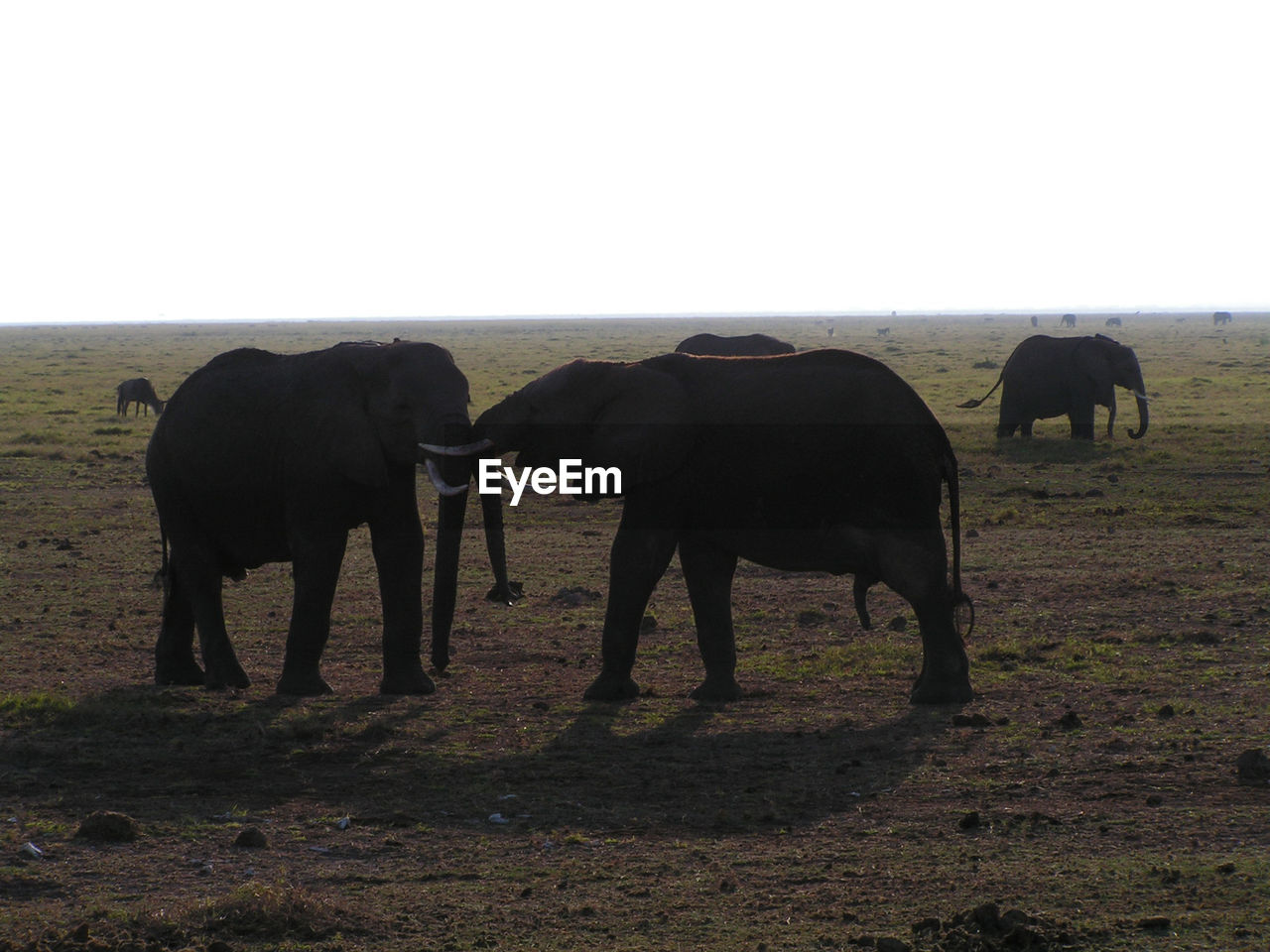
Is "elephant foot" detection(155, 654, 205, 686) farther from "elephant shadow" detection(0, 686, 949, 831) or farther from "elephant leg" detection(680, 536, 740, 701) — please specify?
"elephant leg" detection(680, 536, 740, 701)

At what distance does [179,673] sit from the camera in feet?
31.9

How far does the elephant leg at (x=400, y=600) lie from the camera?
9281 mm

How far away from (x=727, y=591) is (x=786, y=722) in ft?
3.72

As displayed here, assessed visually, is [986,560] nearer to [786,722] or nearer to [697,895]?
[786,722]

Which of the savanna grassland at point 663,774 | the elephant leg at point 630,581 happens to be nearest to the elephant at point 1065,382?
the savanna grassland at point 663,774

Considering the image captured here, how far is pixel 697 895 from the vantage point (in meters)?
5.75

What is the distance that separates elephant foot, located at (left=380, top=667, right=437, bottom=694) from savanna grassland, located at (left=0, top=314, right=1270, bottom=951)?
0.67 feet

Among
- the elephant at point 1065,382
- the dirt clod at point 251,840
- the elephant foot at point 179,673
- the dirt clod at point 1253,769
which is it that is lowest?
the elephant foot at point 179,673

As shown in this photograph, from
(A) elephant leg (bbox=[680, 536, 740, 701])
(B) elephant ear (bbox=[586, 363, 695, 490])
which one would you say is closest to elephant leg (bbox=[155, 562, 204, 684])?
(B) elephant ear (bbox=[586, 363, 695, 490])

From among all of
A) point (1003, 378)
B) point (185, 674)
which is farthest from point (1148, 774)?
point (1003, 378)

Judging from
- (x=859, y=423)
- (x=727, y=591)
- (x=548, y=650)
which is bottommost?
(x=548, y=650)

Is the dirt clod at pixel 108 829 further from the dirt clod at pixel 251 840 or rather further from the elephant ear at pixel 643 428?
the elephant ear at pixel 643 428

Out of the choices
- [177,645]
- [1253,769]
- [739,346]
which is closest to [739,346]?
[739,346]

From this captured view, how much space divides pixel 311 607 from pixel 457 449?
134cm
